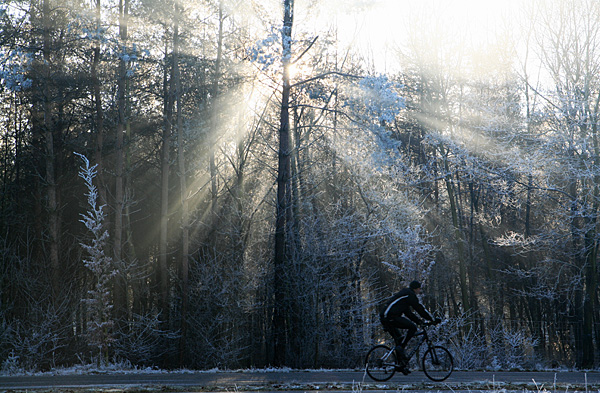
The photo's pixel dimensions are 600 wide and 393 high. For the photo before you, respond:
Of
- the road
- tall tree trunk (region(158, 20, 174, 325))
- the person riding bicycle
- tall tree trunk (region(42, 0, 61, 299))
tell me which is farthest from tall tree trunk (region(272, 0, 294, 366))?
tall tree trunk (region(42, 0, 61, 299))

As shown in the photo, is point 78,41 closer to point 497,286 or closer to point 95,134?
point 95,134

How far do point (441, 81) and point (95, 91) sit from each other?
53.3 ft

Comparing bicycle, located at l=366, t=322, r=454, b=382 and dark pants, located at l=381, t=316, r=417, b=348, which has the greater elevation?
dark pants, located at l=381, t=316, r=417, b=348

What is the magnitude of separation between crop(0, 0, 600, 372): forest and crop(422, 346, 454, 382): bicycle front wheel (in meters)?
6.64

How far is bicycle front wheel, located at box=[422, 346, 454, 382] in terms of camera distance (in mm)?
10516

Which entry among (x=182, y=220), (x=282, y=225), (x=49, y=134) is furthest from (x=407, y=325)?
(x=49, y=134)

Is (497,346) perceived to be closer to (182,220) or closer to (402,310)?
(182,220)

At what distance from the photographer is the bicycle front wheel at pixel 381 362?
10477mm

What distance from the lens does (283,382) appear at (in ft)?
33.3

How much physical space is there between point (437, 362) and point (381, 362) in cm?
106

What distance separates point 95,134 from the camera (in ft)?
Result: 81.7

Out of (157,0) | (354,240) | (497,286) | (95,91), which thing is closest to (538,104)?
(354,240)

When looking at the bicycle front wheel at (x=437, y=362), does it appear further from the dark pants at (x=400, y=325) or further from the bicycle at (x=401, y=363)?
the dark pants at (x=400, y=325)

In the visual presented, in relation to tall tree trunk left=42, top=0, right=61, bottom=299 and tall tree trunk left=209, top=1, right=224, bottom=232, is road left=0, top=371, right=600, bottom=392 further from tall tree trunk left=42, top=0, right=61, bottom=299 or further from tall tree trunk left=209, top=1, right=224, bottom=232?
tall tree trunk left=209, top=1, right=224, bottom=232
